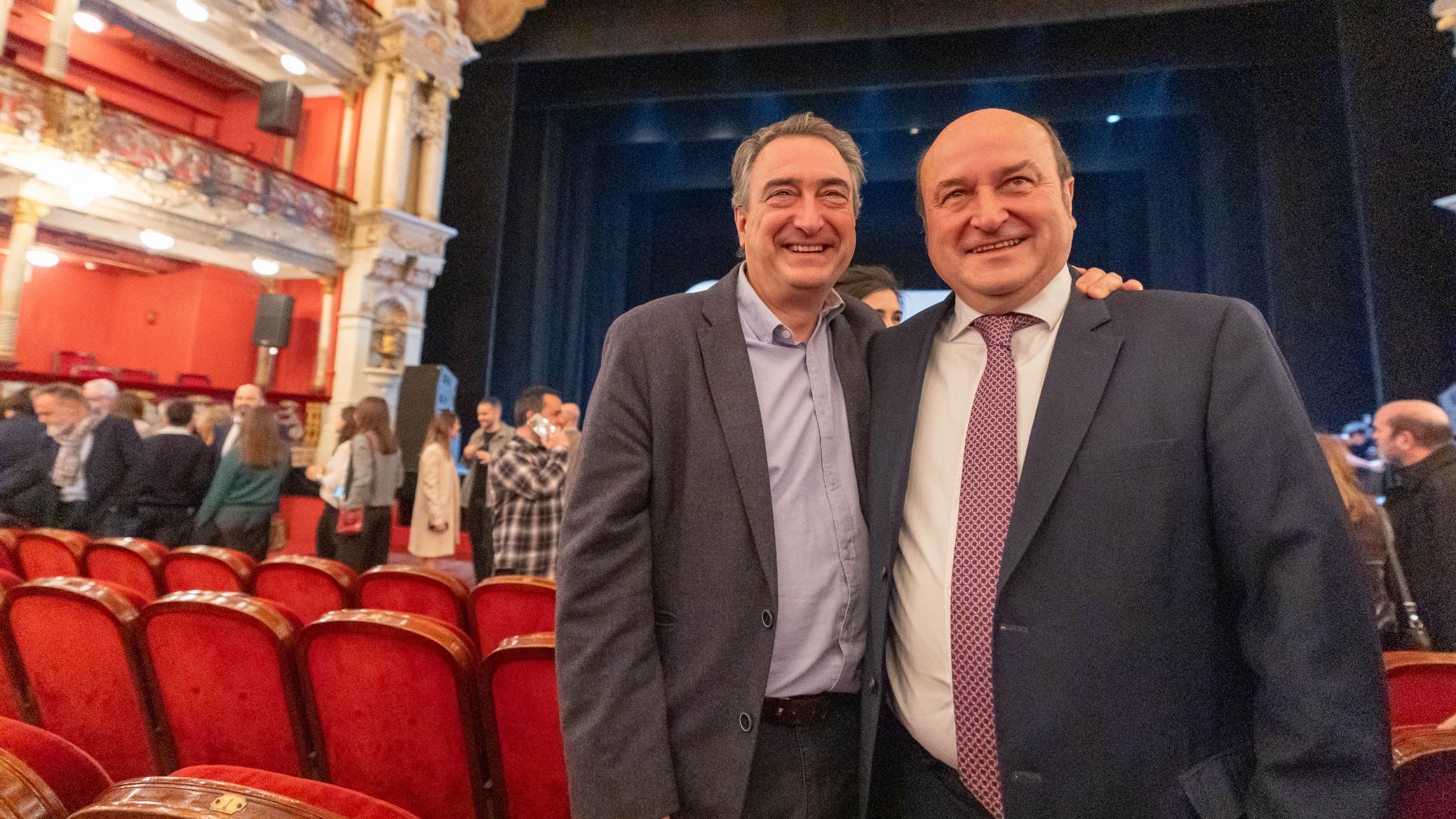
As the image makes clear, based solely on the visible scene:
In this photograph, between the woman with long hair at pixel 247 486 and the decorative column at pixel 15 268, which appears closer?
the woman with long hair at pixel 247 486

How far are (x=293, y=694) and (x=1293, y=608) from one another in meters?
1.81

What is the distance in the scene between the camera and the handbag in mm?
4047

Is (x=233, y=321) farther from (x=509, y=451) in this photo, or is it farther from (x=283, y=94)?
(x=509, y=451)

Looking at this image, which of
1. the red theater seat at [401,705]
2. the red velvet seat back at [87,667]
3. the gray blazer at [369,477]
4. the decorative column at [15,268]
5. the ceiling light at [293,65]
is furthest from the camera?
the ceiling light at [293,65]

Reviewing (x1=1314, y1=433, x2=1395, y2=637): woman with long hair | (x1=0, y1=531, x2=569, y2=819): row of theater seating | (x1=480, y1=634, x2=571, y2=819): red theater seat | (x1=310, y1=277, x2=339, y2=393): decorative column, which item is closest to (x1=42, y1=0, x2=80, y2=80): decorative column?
(x1=310, y1=277, x2=339, y2=393): decorative column

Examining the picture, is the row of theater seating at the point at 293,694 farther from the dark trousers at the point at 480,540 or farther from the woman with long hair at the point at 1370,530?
the dark trousers at the point at 480,540

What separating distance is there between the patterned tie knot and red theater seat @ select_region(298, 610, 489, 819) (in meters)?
1.16

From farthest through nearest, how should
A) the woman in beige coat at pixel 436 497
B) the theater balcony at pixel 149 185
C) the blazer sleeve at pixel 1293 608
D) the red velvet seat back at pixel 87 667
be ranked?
the theater balcony at pixel 149 185
the woman in beige coat at pixel 436 497
the red velvet seat back at pixel 87 667
the blazer sleeve at pixel 1293 608

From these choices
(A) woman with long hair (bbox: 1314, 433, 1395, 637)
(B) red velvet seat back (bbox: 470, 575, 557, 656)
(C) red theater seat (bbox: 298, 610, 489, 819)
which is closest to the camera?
(C) red theater seat (bbox: 298, 610, 489, 819)

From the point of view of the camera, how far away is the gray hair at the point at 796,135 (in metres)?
1.18

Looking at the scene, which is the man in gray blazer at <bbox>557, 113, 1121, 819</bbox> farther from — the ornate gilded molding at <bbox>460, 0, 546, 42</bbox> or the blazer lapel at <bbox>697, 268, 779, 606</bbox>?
the ornate gilded molding at <bbox>460, 0, 546, 42</bbox>

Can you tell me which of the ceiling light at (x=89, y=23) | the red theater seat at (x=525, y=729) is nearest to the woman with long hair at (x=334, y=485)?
the red theater seat at (x=525, y=729)

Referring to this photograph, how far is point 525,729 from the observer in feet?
4.67

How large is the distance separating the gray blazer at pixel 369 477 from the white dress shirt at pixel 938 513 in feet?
12.6
